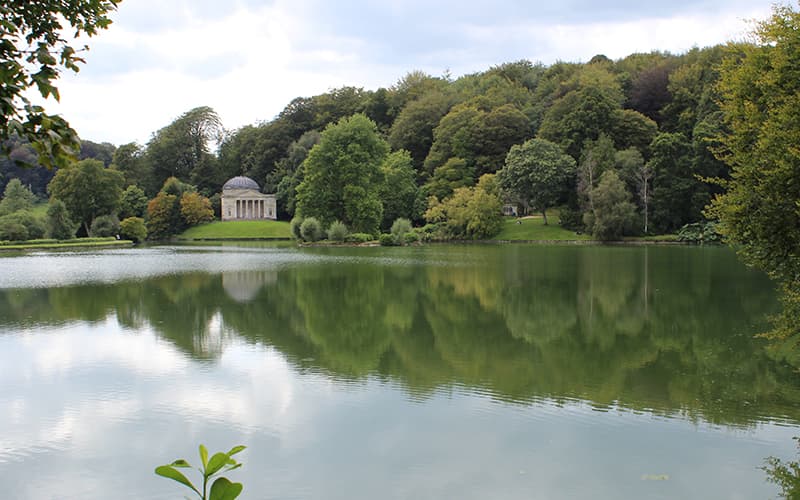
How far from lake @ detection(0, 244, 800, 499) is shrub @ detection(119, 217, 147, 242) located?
55.6 m

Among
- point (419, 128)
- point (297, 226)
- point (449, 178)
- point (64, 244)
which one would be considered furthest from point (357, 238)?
point (419, 128)

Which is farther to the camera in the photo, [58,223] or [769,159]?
[58,223]

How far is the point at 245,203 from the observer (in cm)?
9412

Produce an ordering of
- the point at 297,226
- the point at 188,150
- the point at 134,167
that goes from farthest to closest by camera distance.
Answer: the point at 188,150
the point at 134,167
the point at 297,226

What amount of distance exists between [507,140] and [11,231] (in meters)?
49.7

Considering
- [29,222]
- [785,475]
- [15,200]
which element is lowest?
[785,475]

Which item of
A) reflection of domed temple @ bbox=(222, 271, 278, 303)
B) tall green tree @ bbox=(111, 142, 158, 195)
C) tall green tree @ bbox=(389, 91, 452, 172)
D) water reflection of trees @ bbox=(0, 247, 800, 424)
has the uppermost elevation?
tall green tree @ bbox=(389, 91, 452, 172)

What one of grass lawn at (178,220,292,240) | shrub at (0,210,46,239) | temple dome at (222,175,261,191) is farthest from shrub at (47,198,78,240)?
temple dome at (222,175,261,191)

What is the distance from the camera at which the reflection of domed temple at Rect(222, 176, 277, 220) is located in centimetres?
9356

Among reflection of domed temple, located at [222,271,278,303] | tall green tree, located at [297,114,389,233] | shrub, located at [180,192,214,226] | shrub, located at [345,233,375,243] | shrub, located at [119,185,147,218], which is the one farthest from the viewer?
shrub, located at [119,185,147,218]

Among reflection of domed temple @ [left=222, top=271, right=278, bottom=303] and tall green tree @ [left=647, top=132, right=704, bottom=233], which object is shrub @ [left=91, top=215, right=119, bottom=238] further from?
tall green tree @ [left=647, top=132, right=704, bottom=233]

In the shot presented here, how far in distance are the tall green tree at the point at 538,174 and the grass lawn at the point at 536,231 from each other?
4.65ft

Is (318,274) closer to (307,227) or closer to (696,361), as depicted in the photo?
(696,361)

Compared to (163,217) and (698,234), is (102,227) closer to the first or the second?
(163,217)
